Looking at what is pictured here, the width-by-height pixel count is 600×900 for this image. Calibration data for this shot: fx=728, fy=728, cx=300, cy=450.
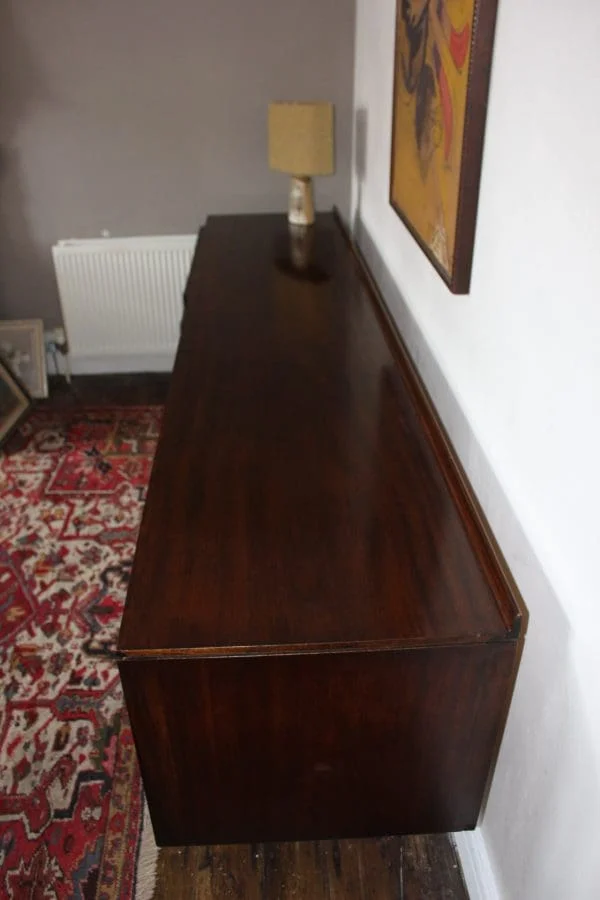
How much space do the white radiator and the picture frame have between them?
298 millimetres

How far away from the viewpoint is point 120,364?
11.2 feet

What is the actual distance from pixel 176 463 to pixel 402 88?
108 cm

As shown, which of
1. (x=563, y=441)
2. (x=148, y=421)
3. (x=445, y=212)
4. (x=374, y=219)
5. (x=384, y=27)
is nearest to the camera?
(x=563, y=441)

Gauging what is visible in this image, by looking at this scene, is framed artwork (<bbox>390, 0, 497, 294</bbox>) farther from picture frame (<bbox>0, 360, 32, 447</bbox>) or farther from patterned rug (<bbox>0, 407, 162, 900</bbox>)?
picture frame (<bbox>0, 360, 32, 447</bbox>)

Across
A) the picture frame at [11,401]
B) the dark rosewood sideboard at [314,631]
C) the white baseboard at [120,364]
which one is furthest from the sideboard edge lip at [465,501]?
the picture frame at [11,401]

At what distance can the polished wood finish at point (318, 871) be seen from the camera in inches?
56.1

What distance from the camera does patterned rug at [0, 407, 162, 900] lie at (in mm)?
1503

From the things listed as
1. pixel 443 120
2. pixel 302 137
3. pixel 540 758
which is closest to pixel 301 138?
pixel 302 137

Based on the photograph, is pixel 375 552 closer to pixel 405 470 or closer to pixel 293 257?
pixel 405 470

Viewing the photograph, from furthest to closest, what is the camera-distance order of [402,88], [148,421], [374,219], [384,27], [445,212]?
[148,421] < [374,219] < [384,27] < [402,88] < [445,212]

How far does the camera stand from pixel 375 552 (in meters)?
1.19

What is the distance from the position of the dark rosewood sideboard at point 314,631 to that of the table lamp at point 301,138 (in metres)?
1.31

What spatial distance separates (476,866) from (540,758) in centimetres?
46

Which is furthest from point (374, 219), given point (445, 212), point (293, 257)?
point (445, 212)
